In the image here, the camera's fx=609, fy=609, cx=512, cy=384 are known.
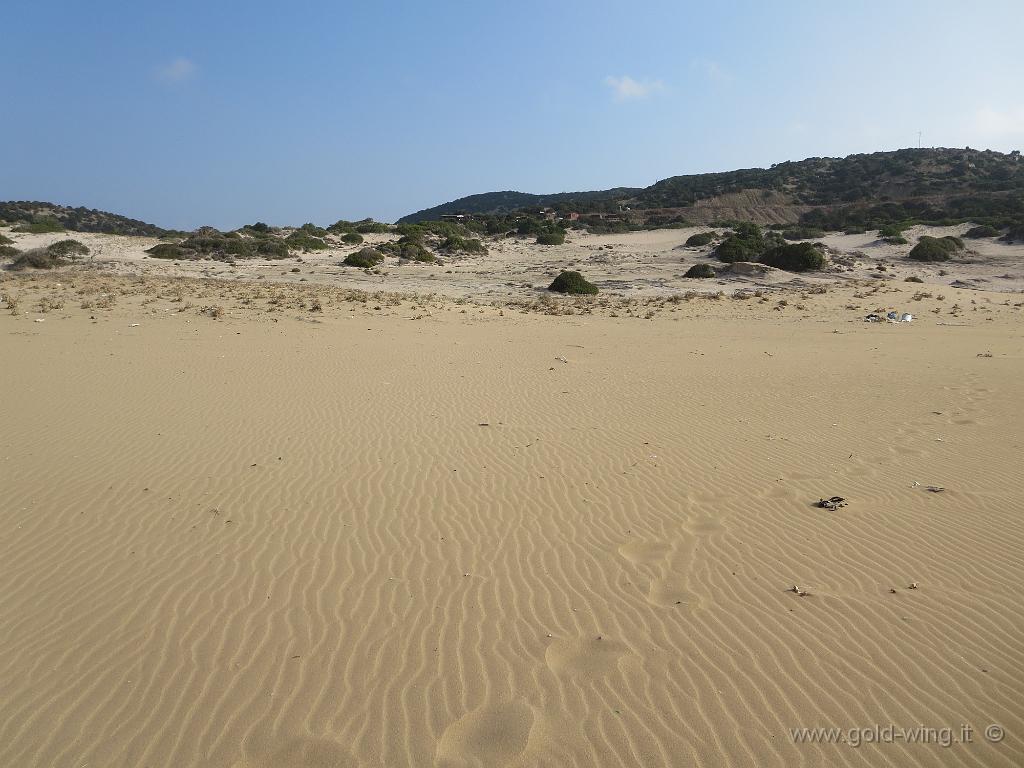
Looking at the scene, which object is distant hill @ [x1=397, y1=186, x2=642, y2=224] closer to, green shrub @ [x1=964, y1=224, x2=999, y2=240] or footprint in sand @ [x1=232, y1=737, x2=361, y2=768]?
green shrub @ [x1=964, y1=224, x2=999, y2=240]

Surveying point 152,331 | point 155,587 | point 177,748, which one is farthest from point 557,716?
point 152,331

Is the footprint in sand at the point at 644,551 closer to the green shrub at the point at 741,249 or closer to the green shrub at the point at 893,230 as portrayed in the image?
the green shrub at the point at 741,249

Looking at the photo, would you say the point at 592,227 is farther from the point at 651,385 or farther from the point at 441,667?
the point at 441,667

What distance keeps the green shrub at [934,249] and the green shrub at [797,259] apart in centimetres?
640

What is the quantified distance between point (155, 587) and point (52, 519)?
1831mm

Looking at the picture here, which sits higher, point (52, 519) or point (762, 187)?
point (762, 187)

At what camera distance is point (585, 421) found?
873 cm

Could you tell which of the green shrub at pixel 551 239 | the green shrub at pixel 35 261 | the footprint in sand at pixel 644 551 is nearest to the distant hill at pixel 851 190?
the green shrub at pixel 551 239

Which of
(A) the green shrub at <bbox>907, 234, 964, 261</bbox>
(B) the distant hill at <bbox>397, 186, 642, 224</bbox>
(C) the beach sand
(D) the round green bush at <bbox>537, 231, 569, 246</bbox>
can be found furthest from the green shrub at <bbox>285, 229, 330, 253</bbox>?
(B) the distant hill at <bbox>397, 186, 642, 224</bbox>

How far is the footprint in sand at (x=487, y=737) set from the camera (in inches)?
116

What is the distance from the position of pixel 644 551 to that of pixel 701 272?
2454 centimetres

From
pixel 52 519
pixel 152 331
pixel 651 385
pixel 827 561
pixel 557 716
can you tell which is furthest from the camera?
pixel 152 331

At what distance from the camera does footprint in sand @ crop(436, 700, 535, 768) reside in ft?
9.68

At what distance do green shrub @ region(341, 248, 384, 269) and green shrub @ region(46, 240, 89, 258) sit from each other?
13.3 meters
